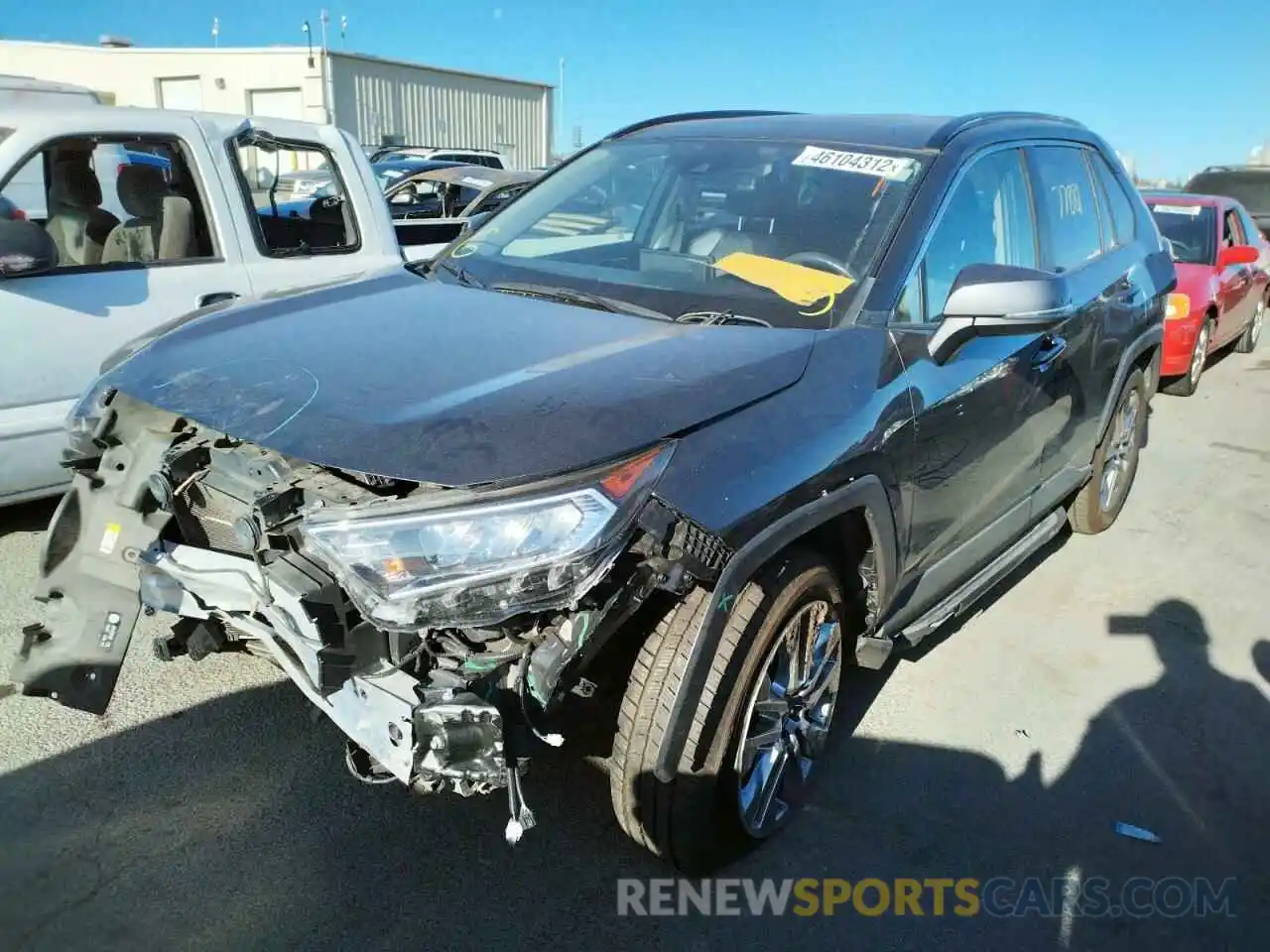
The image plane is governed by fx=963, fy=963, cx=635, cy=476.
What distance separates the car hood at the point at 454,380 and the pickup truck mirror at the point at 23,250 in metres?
1.58

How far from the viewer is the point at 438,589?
190 centimetres

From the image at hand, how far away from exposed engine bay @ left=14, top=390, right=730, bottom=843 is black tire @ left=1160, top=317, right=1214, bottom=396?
7.82 meters

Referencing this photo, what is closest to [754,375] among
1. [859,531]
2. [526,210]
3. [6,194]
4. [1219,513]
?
[859,531]

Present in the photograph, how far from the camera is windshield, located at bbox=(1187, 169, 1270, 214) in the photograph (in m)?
14.4

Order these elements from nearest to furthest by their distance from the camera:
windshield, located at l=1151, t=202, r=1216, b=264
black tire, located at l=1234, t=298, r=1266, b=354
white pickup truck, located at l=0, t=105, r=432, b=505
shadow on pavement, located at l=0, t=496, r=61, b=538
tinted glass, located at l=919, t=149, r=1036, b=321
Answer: tinted glass, located at l=919, t=149, r=1036, b=321 < white pickup truck, located at l=0, t=105, r=432, b=505 < shadow on pavement, located at l=0, t=496, r=61, b=538 < windshield, located at l=1151, t=202, r=1216, b=264 < black tire, located at l=1234, t=298, r=1266, b=354

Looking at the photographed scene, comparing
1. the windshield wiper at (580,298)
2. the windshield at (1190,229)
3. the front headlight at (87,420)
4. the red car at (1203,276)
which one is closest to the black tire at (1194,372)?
the red car at (1203,276)

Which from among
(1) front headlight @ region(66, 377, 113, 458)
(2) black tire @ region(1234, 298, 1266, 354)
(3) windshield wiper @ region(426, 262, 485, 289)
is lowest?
(2) black tire @ region(1234, 298, 1266, 354)

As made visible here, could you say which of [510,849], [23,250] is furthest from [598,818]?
[23,250]

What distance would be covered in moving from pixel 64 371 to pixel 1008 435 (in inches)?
150

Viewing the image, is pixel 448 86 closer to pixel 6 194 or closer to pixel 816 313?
pixel 6 194

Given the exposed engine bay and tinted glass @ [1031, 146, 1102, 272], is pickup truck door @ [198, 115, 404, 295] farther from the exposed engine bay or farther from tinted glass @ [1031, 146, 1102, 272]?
tinted glass @ [1031, 146, 1102, 272]

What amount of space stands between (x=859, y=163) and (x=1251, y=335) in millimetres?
9716

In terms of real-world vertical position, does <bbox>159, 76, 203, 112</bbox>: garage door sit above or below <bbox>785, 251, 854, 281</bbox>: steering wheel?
below

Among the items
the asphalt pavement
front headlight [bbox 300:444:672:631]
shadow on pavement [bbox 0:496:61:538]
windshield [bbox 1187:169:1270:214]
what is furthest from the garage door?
front headlight [bbox 300:444:672:631]
